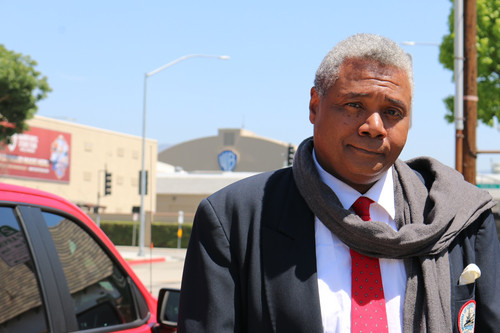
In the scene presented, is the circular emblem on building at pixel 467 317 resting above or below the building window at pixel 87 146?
below

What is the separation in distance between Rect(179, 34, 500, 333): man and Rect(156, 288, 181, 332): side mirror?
1.38 metres

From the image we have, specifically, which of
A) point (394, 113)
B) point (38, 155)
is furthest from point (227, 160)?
point (394, 113)

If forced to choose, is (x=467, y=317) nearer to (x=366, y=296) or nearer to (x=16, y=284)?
(x=366, y=296)

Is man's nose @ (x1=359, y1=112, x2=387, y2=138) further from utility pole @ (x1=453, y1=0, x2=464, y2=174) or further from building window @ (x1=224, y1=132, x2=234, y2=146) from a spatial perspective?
building window @ (x1=224, y1=132, x2=234, y2=146)

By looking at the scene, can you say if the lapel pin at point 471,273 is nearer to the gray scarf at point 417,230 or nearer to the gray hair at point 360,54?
the gray scarf at point 417,230

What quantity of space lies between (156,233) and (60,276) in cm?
4553

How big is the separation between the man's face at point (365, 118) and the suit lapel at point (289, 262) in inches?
7.7

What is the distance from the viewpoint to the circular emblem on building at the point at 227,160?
82875 millimetres

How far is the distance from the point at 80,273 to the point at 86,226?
0.21 m

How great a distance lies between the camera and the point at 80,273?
126 inches

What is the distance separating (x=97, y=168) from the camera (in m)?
57.3

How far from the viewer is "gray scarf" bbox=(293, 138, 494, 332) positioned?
83.4 inches

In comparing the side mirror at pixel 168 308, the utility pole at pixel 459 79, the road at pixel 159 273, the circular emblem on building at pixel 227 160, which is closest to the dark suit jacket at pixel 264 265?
the side mirror at pixel 168 308

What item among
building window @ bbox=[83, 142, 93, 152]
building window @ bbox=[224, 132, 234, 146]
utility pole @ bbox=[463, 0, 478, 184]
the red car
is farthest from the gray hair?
building window @ bbox=[224, 132, 234, 146]
